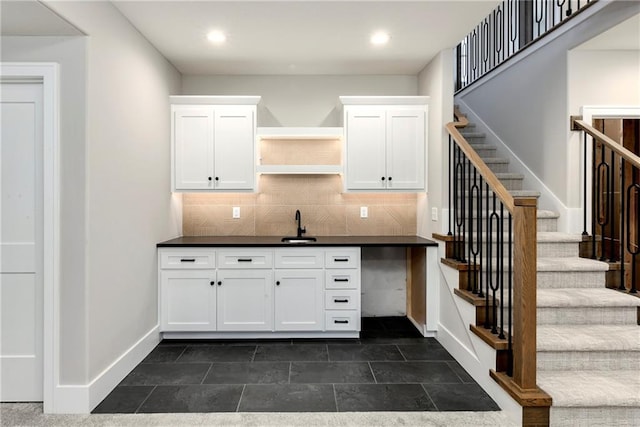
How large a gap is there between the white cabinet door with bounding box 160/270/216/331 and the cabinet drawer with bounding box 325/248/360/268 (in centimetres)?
109

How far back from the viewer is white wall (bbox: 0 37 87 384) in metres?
2.25

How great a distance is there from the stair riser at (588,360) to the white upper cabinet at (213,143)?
2815 millimetres

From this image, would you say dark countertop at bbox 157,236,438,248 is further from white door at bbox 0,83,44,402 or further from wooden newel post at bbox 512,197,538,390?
wooden newel post at bbox 512,197,538,390

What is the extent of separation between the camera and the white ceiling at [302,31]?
2.60 m

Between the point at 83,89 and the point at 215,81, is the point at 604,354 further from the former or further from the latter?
the point at 215,81

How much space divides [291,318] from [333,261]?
2.18 feet

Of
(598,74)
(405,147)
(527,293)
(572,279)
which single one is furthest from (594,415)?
(598,74)

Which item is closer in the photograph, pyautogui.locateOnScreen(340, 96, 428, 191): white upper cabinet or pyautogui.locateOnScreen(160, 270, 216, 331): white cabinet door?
pyautogui.locateOnScreen(160, 270, 216, 331): white cabinet door

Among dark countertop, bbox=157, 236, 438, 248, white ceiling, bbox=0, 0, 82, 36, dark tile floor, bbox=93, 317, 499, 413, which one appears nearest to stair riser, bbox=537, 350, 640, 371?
dark tile floor, bbox=93, 317, 499, 413

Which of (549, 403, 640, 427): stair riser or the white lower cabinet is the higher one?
the white lower cabinet

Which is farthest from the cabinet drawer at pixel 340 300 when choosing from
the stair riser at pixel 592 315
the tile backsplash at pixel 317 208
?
the stair riser at pixel 592 315

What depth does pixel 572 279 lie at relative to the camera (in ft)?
9.66

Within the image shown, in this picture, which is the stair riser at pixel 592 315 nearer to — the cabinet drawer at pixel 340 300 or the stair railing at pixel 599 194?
the stair railing at pixel 599 194

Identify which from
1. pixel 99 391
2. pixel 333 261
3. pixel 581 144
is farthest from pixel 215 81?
pixel 581 144
